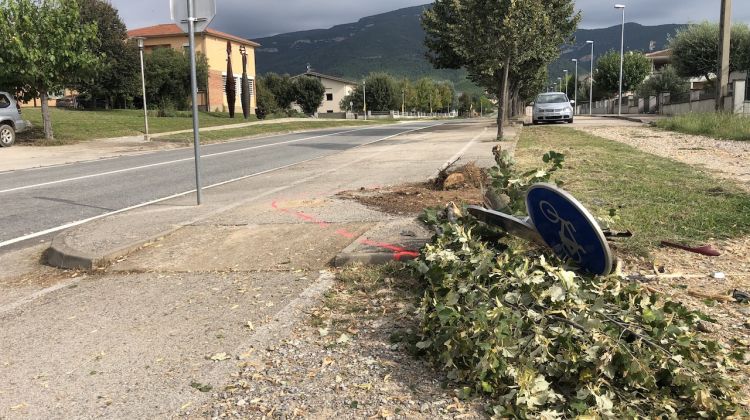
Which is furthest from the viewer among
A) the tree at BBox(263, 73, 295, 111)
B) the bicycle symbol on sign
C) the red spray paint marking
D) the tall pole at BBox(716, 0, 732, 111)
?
the tree at BBox(263, 73, 295, 111)

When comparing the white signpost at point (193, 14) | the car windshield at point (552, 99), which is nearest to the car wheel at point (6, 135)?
A: the white signpost at point (193, 14)

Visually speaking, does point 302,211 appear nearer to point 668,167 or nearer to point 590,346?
point 590,346

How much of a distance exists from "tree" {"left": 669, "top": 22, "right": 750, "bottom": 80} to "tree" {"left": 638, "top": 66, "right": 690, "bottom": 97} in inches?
147

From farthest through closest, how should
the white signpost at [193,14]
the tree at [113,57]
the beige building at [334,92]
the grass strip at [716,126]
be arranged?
1. the beige building at [334,92]
2. the tree at [113,57]
3. the grass strip at [716,126]
4. the white signpost at [193,14]

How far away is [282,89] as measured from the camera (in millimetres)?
83438

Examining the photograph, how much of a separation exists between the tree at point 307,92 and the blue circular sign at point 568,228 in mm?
82815

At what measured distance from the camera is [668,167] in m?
10.0

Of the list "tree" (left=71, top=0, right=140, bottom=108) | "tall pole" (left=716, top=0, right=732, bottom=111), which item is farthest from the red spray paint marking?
"tree" (left=71, top=0, right=140, bottom=108)

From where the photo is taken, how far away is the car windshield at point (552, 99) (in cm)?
2987

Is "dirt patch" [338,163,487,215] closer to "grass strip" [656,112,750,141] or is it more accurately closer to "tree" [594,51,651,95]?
"grass strip" [656,112,750,141]

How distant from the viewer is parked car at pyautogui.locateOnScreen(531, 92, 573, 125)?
29.2 metres

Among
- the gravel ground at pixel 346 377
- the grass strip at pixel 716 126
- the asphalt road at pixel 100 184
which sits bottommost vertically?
the gravel ground at pixel 346 377

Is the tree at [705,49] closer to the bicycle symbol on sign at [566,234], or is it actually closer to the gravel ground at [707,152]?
the gravel ground at [707,152]

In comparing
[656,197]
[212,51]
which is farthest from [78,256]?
[212,51]
